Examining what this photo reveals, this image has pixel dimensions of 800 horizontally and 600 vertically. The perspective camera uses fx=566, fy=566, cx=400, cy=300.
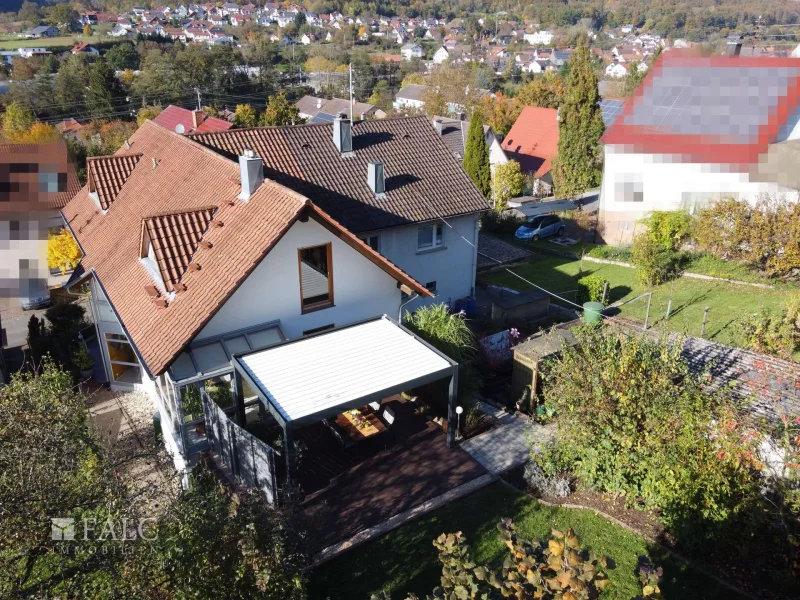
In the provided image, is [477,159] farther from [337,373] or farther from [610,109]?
[337,373]

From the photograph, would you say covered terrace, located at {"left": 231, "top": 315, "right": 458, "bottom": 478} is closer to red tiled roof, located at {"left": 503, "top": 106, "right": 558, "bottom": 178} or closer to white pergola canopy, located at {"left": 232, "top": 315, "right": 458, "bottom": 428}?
white pergola canopy, located at {"left": 232, "top": 315, "right": 458, "bottom": 428}

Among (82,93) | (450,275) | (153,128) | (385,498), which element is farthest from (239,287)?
(82,93)

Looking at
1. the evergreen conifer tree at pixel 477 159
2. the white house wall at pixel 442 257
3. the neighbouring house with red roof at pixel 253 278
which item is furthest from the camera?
the evergreen conifer tree at pixel 477 159

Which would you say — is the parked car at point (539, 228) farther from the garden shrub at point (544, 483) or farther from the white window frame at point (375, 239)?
the garden shrub at point (544, 483)

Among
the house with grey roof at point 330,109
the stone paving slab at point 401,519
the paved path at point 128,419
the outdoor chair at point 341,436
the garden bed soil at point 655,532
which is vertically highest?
the house with grey roof at point 330,109

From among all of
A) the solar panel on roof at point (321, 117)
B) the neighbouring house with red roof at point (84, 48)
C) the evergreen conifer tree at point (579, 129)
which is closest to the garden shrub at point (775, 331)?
the evergreen conifer tree at point (579, 129)

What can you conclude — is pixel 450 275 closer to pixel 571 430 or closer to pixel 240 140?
pixel 240 140

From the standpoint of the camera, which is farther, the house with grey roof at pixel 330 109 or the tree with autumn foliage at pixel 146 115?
the house with grey roof at pixel 330 109
